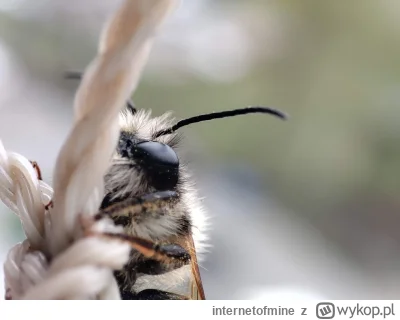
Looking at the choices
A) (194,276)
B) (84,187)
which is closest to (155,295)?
(194,276)

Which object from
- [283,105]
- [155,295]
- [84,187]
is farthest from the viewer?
Answer: [283,105]

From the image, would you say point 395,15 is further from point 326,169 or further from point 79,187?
point 79,187

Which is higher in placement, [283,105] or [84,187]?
[283,105]

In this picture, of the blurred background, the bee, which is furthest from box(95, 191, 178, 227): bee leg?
the blurred background

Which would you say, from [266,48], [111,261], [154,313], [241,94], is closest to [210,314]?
[154,313]

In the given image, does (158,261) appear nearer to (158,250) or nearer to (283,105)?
(158,250)

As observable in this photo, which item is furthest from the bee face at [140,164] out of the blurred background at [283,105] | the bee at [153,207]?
the blurred background at [283,105]

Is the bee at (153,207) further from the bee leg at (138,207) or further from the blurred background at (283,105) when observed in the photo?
the blurred background at (283,105)
